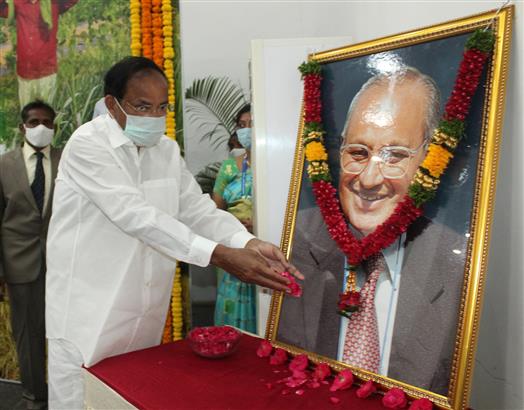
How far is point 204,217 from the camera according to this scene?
2.17 m

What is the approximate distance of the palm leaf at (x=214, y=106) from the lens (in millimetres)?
4168

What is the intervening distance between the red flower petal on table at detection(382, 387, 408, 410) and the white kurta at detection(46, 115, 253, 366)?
74 cm

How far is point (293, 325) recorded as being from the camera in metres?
1.85

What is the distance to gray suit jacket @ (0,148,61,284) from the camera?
3.29 m

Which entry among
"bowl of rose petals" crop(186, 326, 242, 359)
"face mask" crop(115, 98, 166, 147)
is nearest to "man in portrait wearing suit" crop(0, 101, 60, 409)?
"face mask" crop(115, 98, 166, 147)

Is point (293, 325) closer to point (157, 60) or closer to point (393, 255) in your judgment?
point (393, 255)

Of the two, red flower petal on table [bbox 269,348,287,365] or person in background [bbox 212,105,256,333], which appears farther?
person in background [bbox 212,105,256,333]

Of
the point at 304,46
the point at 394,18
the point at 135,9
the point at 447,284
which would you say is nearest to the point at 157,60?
the point at 135,9

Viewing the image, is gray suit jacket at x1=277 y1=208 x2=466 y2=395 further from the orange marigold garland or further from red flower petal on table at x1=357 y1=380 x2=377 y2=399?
the orange marigold garland

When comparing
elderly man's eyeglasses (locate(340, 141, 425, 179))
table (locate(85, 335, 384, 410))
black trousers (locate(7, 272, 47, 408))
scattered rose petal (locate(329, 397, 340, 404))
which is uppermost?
elderly man's eyeglasses (locate(340, 141, 425, 179))

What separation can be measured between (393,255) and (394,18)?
50.8 inches

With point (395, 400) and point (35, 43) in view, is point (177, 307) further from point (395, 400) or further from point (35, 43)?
point (395, 400)

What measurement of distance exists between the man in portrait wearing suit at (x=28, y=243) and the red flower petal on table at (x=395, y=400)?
8.44 feet

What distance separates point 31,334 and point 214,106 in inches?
85.2
